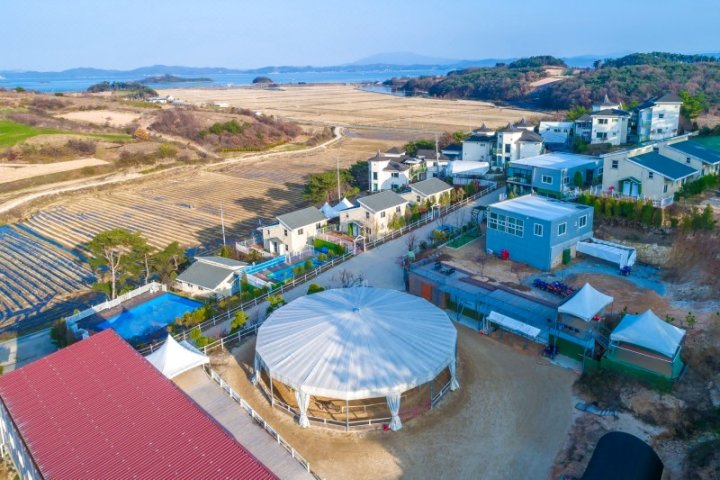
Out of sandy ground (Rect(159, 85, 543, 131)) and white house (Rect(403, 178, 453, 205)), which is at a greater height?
sandy ground (Rect(159, 85, 543, 131))

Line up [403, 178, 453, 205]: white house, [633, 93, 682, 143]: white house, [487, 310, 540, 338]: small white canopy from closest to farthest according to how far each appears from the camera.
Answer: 1. [487, 310, 540, 338]: small white canopy
2. [403, 178, 453, 205]: white house
3. [633, 93, 682, 143]: white house

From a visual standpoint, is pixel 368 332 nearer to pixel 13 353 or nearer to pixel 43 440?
pixel 43 440

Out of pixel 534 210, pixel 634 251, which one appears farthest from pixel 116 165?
→ pixel 634 251

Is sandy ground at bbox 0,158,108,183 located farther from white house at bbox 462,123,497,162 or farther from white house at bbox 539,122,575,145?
white house at bbox 539,122,575,145

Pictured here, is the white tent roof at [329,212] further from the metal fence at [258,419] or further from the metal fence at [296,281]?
the metal fence at [258,419]

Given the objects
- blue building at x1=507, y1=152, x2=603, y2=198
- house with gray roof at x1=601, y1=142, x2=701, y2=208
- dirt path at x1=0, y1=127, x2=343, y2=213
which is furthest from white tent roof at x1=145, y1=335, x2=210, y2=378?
dirt path at x1=0, y1=127, x2=343, y2=213

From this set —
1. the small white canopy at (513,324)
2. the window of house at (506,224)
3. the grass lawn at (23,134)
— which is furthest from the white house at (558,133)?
the grass lawn at (23,134)

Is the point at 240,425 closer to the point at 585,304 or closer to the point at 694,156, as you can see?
the point at 585,304
